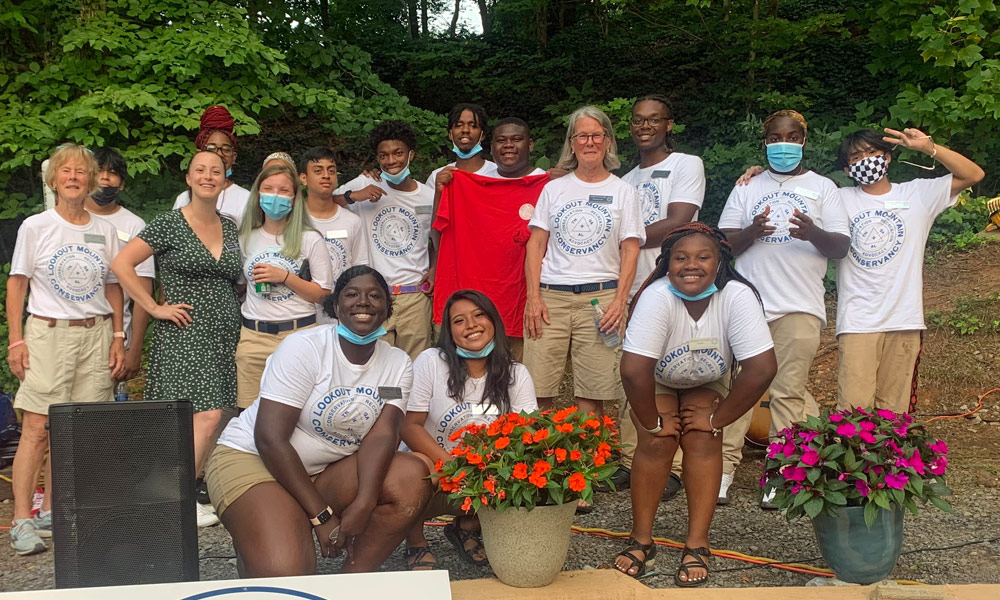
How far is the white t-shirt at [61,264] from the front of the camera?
4746 mm

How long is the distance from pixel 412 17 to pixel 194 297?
11.1 m

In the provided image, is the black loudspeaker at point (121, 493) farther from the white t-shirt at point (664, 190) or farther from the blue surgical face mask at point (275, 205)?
the white t-shirt at point (664, 190)

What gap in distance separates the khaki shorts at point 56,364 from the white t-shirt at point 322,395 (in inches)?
50.8

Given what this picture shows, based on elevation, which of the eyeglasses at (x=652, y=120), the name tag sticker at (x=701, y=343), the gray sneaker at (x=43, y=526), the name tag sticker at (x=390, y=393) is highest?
the eyeglasses at (x=652, y=120)

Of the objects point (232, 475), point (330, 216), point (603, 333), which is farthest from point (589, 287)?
point (232, 475)

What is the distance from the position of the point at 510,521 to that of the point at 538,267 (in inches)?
70.2

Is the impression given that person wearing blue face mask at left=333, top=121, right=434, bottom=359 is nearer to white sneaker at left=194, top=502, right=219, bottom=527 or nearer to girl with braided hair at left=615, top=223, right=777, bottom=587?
white sneaker at left=194, top=502, right=219, bottom=527

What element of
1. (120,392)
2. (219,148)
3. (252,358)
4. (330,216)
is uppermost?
(219,148)

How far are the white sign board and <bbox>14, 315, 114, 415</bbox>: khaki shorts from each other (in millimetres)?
1864

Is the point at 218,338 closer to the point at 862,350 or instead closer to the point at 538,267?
the point at 538,267

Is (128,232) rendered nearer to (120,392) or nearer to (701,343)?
(120,392)

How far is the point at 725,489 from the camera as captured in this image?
518cm

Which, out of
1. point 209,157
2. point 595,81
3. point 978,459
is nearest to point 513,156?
point 209,157

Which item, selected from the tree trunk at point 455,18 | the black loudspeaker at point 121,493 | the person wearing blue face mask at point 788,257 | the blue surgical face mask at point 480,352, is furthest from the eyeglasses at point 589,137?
the tree trunk at point 455,18
